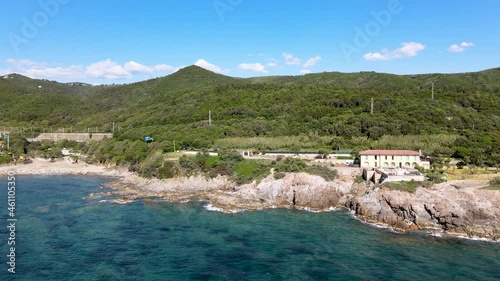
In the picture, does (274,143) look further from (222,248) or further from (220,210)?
(222,248)

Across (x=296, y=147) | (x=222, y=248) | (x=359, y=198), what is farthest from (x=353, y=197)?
(x=296, y=147)

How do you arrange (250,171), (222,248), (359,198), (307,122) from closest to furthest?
(222,248), (359,198), (250,171), (307,122)

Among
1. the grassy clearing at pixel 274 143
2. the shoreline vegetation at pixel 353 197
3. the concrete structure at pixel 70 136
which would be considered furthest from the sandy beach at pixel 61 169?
the concrete structure at pixel 70 136

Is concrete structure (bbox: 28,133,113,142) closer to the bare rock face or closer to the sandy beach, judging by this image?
the sandy beach

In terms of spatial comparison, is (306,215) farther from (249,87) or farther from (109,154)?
(249,87)

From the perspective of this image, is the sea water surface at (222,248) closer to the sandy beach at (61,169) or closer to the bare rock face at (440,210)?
the bare rock face at (440,210)

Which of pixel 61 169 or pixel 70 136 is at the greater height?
pixel 70 136
